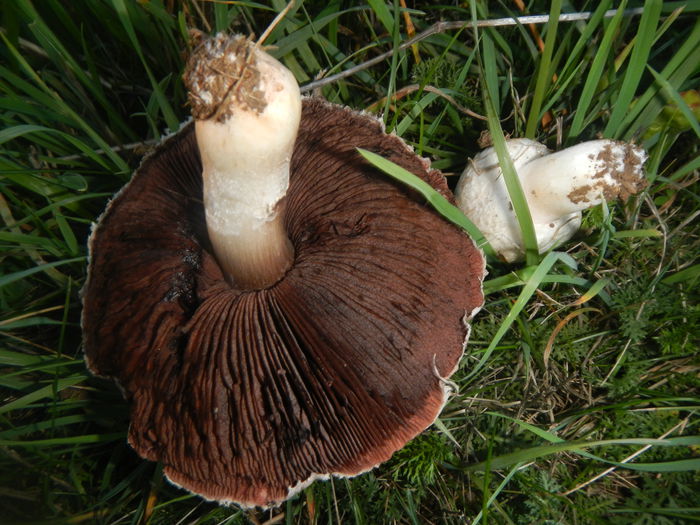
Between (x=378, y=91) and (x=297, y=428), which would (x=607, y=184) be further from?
(x=297, y=428)

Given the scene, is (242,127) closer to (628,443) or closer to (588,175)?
(588,175)

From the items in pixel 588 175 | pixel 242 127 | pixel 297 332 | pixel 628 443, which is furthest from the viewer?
pixel 588 175

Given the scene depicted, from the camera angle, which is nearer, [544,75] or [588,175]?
[588,175]

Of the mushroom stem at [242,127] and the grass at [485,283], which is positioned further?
the grass at [485,283]

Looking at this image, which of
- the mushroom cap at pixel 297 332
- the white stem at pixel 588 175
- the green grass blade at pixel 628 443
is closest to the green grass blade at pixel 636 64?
the white stem at pixel 588 175

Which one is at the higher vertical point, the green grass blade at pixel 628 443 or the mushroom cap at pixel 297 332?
the mushroom cap at pixel 297 332

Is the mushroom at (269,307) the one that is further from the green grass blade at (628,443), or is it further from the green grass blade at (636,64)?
the green grass blade at (636,64)

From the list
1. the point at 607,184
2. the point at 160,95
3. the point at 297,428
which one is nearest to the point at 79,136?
the point at 160,95

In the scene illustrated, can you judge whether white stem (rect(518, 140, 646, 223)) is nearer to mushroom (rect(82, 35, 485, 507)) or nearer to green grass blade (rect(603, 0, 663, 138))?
green grass blade (rect(603, 0, 663, 138))

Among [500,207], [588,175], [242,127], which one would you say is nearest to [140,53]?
[242,127]
